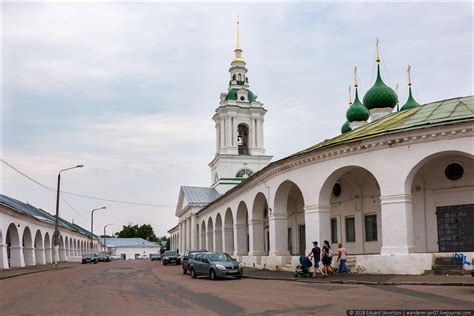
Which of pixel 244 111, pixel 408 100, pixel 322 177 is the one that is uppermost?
pixel 244 111

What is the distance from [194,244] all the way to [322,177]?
3951 cm

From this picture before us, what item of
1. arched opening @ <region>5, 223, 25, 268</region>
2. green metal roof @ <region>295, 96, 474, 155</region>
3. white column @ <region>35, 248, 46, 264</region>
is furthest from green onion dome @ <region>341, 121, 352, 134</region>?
white column @ <region>35, 248, 46, 264</region>

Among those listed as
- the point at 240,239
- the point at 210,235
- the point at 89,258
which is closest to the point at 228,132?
the point at 210,235

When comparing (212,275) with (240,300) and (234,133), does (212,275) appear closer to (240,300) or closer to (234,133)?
(240,300)

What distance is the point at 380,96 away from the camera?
36.7m

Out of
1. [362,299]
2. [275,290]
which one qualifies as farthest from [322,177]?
[362,299]

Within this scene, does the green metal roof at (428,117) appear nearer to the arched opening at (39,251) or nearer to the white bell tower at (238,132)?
the arched opening at (39,251)

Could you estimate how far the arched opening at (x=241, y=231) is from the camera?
124ft

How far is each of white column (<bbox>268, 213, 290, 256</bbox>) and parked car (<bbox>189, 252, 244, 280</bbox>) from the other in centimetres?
430

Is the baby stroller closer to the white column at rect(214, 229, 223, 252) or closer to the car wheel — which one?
the car wheel

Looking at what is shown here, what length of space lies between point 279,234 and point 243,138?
1515 inches

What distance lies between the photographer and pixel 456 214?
21547 mm

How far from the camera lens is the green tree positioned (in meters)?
151

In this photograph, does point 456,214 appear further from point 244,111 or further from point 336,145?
point 244,111
